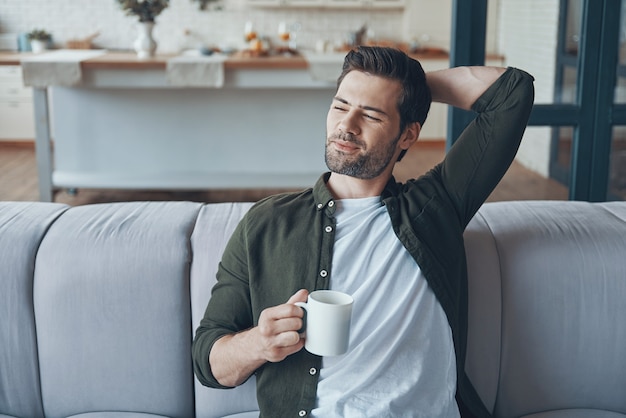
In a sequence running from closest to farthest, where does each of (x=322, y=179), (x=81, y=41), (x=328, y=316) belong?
1. (x=328, y=316)
2. (x=322, y=179)
3. (x=81, y=41)

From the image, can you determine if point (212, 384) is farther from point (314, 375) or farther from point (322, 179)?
point (322, 179)

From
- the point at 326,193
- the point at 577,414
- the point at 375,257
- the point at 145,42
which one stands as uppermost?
the point at 145,42

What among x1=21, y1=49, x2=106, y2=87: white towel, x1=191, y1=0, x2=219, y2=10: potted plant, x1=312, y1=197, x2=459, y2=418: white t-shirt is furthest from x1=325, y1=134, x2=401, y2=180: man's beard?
x1=191, y1=0, x2=219, y2=10: potted plant

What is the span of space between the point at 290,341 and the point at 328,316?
13cm

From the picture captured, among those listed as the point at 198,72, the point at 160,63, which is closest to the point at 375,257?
the point at 198,72

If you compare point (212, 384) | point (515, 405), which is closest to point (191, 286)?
point (212, 384)

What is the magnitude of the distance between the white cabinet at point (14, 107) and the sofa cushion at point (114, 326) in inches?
246

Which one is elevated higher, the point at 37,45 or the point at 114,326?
the point at 37,45

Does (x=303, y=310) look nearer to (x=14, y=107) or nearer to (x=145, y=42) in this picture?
(x=145, y=42)

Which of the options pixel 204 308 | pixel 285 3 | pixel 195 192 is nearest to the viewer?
pixel 204 308

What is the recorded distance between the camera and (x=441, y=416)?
4.60 feet

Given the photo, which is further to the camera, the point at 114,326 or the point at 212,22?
the point at 212,22

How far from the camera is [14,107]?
7.38 metres

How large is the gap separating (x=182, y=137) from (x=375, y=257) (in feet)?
12.3
